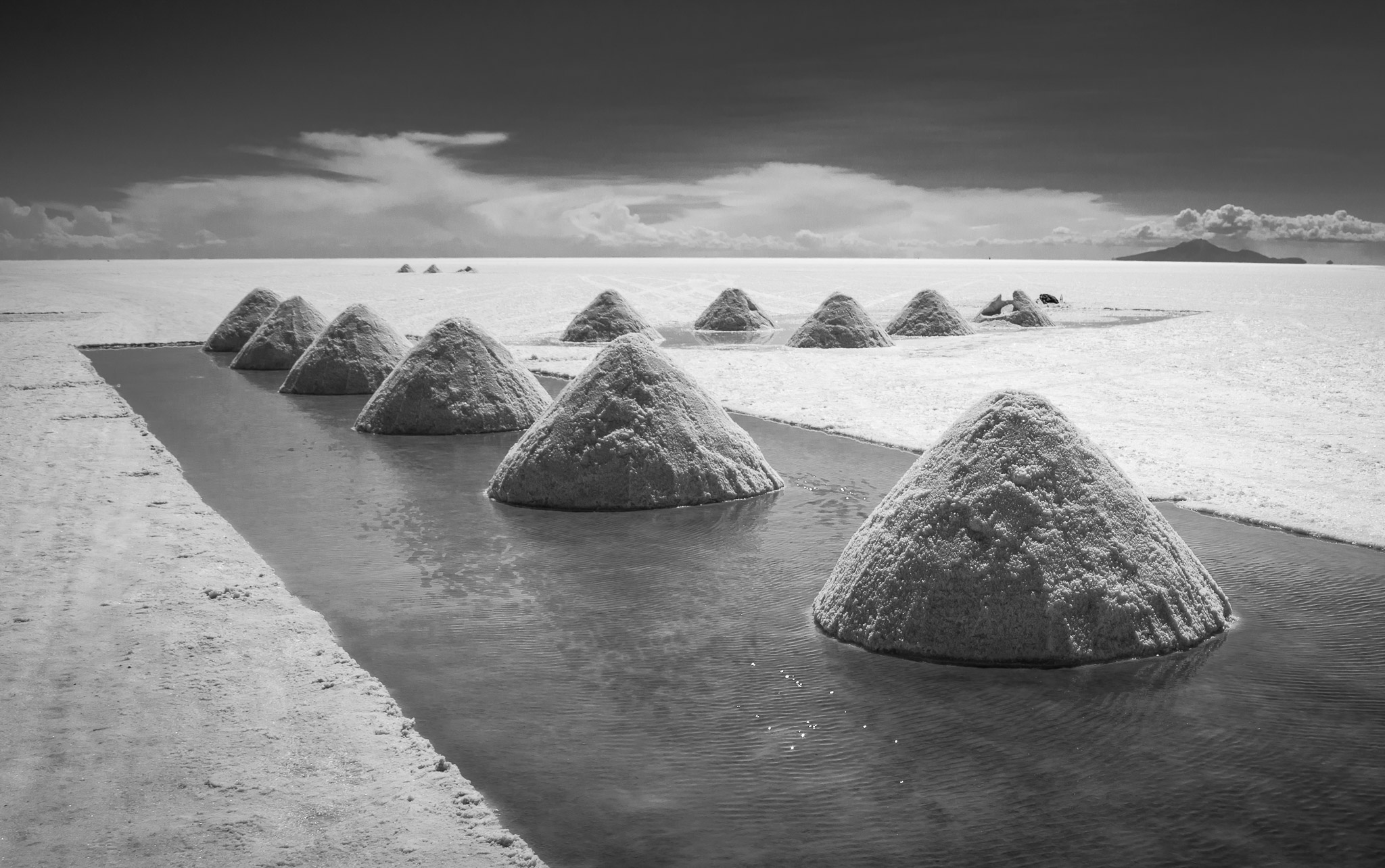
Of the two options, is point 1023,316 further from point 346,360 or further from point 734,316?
point 346,360

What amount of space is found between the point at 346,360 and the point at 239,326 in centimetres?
867

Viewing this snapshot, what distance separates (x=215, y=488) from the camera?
938cm

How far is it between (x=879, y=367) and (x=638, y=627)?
14.0m

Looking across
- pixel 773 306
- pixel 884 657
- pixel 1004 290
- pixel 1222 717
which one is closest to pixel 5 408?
pixel 884 657

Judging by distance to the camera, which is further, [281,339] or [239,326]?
[239,326]

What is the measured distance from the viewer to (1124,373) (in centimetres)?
1775

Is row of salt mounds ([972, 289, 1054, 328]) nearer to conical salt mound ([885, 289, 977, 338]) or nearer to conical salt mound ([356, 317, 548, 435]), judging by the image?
conical salt mound ([885, 289, 977, 338])

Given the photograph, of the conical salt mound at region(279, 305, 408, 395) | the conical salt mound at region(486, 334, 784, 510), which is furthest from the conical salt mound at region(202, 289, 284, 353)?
the conical salt mound at region(486, 334, 784, 510)

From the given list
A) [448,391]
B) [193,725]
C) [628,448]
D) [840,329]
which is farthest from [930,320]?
[193,725]

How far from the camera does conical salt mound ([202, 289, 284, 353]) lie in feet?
76.0

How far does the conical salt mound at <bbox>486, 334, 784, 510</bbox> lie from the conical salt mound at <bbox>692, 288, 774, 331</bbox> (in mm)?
19930

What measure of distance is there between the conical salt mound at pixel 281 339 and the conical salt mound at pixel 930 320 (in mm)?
13313

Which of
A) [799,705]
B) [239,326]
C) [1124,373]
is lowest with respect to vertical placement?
[799,705]

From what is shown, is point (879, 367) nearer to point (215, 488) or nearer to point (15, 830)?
point (215, 488)
